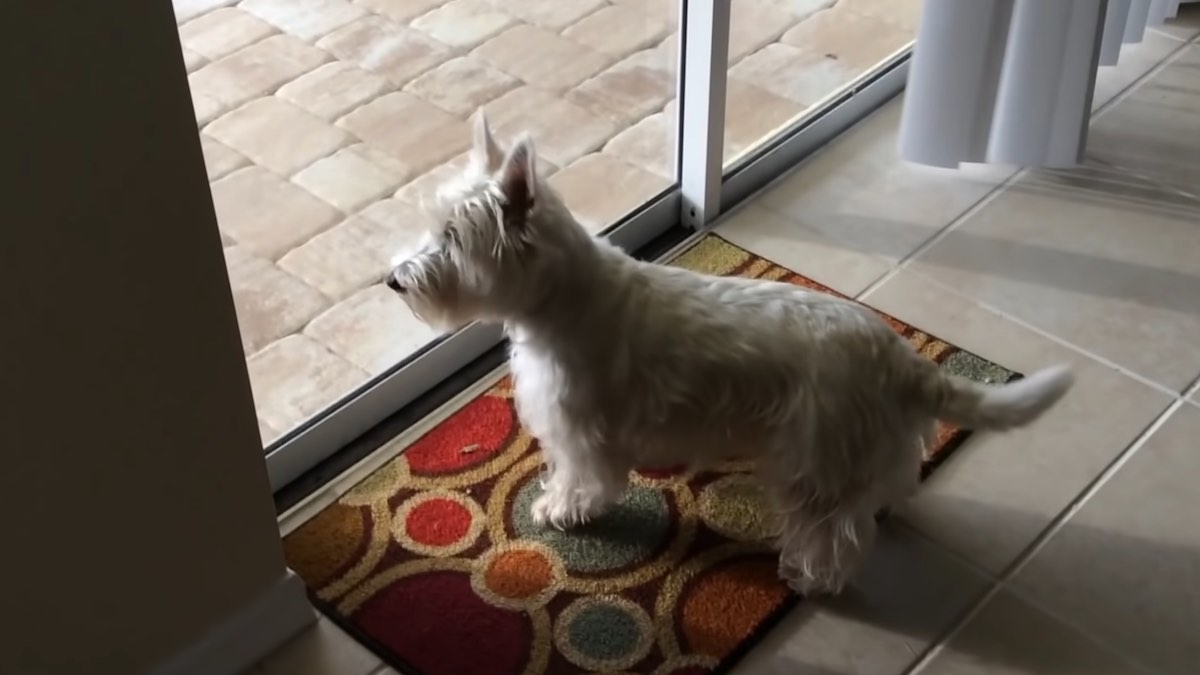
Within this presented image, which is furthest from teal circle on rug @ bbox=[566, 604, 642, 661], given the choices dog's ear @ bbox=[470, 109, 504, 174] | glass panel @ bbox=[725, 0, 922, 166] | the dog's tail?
glass panel @ bbox=[725, 0, 922, 166]

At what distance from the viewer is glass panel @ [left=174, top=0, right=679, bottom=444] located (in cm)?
227

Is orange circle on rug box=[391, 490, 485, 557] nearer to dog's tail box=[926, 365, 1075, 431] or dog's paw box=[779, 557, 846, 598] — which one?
dog's paw box=[779, 557, 846, 598]

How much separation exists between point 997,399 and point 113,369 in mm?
1036

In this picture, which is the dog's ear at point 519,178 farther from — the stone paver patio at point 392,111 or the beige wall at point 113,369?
the stone paver patio at point 392,111

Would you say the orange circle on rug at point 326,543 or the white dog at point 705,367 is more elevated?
the white dog at point 705,367

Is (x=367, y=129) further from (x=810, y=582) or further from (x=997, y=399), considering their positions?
(x=997, y=399)

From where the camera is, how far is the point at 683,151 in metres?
2.47

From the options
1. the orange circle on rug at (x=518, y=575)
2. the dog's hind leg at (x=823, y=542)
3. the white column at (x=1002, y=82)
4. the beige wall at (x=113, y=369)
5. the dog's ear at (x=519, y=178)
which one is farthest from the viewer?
the white column at (x=1002, y=82)

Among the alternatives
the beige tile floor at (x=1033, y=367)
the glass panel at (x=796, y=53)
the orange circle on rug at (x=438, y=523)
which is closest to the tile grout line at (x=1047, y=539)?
the beige tile floor at (x=1033, y=367)

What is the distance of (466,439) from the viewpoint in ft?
6.79

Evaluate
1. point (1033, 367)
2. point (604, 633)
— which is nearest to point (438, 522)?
point (604, 633)

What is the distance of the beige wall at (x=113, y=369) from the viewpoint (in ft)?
3.95

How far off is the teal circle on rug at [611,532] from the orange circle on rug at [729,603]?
0.32 feet

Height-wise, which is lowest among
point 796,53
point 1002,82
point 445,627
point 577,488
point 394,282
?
point 445,627
